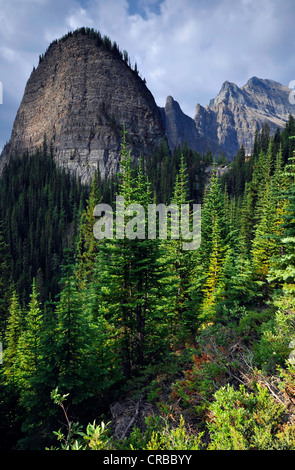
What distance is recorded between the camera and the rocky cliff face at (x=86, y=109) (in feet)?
408

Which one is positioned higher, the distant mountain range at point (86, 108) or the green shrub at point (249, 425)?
the distant mountain range at point (86, 108)

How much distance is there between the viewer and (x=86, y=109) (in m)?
128

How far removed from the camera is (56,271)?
7794cm

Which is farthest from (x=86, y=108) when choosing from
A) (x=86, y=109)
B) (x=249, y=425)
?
(x=249, y=425)

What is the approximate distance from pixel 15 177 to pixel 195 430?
133 meters

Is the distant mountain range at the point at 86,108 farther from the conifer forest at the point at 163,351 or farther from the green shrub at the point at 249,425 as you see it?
the green shrub at the point at 249,425

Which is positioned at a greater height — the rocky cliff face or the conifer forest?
the rocky cliff face

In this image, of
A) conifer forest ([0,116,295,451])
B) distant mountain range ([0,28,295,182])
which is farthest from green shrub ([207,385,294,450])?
distant mountain range ([0,28,295,182])

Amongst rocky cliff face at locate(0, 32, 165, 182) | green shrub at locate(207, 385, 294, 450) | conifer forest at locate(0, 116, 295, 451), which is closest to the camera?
green shrub at locate(207, 385, 294, 450)

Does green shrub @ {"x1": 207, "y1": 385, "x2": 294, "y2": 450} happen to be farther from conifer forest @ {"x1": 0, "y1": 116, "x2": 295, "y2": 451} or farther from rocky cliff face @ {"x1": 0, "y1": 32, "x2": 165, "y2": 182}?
rocky cliff face @ {"x1": 0, "y1": 32, "x2": 165, "y2": 182}

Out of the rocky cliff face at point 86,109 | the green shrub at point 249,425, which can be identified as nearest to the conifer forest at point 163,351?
the green shrub at point 249,425

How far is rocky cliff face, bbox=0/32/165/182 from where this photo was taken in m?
124

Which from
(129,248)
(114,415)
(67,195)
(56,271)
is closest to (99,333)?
(114,415)
